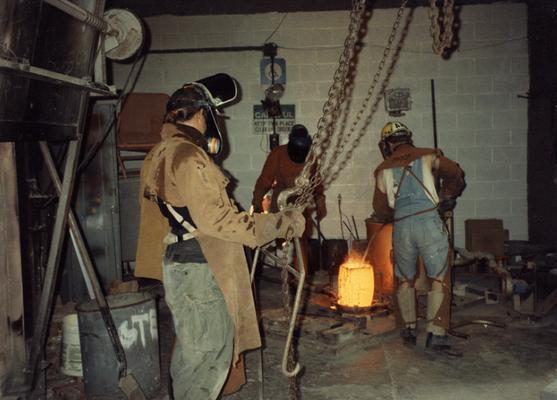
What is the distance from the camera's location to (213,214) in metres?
3.09

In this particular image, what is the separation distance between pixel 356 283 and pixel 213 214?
299 cm

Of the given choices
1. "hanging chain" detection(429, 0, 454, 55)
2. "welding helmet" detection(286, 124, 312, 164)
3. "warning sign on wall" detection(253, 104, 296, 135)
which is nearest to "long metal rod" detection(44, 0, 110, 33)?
"hanging chain" detection(429, 0, 454, 55)

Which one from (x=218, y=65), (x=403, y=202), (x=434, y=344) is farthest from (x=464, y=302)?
(x=218, y=65)

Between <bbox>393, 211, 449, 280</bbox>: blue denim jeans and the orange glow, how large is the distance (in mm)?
459

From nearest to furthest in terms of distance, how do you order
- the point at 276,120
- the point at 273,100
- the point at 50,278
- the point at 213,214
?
the point at 213,214, the point at 50,278, the point at 273,100, the point at 276,120

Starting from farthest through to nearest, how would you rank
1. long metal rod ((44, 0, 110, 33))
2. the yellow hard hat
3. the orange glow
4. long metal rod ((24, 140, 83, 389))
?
the orange glow, the yellow hard hat, long metal rod ((24, 140, 83, 389)), long metal rod ((44, 0, 110, 33))

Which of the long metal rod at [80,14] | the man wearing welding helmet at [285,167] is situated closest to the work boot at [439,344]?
the man wearing welding helmet at [285,167]

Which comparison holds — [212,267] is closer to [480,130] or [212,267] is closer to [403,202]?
[403,202]

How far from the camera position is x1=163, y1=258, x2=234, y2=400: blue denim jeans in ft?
10.8

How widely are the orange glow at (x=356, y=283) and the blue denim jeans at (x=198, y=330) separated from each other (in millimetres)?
2567

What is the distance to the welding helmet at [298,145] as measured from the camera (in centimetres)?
751

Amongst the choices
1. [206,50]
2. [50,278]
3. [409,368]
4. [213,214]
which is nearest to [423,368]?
[409,368]

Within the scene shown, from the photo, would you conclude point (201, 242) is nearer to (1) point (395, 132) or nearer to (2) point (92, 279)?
(2) point (92, 279)

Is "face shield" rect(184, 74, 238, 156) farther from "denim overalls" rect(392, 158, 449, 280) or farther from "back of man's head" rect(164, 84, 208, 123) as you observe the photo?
"denim overalls" rect(392, 158, 449, 280)
